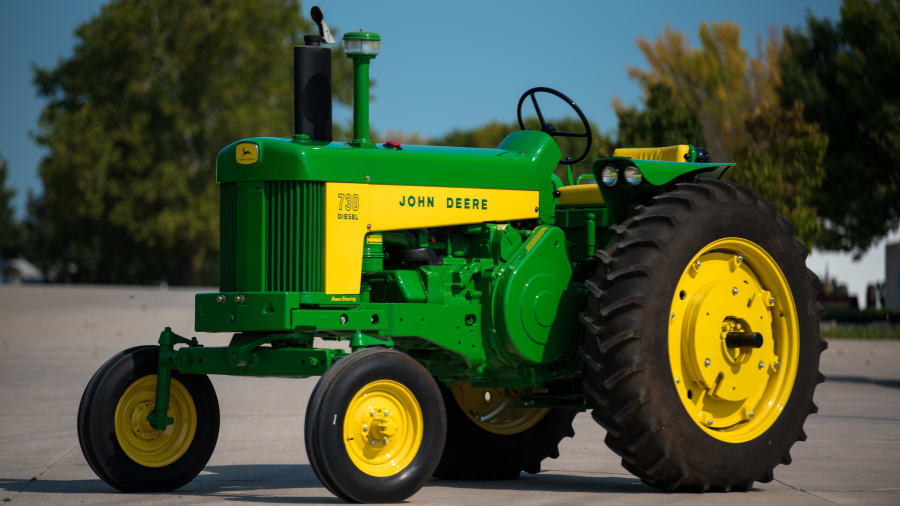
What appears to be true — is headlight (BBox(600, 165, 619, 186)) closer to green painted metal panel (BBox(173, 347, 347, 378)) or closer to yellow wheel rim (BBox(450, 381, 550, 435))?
yellow wheel rim (BBox(450, 381, 550, 435))

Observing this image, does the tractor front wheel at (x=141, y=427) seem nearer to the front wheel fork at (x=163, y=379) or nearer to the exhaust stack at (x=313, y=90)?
the front wheel fork at (x=163, y=379)

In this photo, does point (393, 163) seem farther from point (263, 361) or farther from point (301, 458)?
point (301, 458)

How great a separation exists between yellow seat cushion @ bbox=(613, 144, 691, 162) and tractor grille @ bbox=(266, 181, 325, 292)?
7.54 feet

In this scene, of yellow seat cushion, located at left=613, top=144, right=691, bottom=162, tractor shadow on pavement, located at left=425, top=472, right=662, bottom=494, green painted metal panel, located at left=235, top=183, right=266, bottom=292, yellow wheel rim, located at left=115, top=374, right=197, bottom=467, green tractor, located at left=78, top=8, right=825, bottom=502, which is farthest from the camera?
yellow seat cushion, located at left=613, top=144, right=691, bottom=162

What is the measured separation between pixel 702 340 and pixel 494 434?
1755 mm

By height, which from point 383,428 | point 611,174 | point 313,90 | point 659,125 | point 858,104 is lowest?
point 383,428

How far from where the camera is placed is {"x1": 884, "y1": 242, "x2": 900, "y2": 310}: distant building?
1642 inches

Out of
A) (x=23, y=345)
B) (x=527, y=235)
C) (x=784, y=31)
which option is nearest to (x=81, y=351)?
(x=23, y=345)

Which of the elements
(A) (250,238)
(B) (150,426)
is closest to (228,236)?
(A) (250,238)


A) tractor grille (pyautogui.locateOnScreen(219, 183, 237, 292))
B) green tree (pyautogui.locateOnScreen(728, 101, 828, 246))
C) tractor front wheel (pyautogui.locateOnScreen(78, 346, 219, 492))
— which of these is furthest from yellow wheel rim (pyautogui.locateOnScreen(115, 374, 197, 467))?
green tree (pyautogui.locateOnScreen(728, 101, 828, 246))

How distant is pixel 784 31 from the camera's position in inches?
1863

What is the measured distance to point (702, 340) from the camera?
832cm

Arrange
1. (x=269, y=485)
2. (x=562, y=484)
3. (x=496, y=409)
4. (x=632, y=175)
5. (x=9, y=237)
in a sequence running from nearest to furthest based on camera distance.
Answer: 1. (x=632, y=175)
2. (x=269, y=485)
3. (x=562, y=484)
4. (x=496, y=409)
5. (x=9, y=237)

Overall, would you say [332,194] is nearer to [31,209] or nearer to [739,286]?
[739,286]
